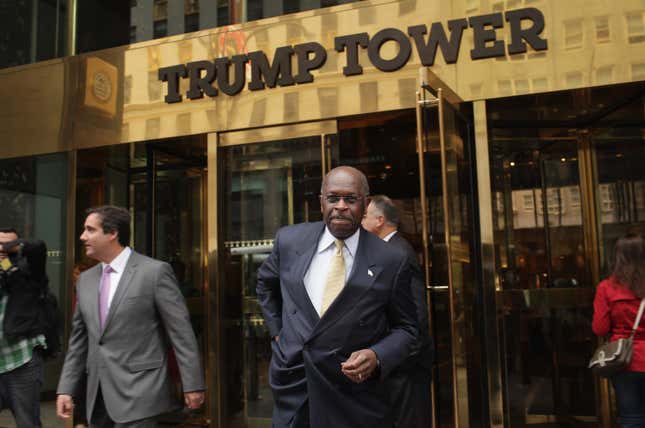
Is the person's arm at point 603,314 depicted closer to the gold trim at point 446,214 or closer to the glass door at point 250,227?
the gold trim at point 446,214

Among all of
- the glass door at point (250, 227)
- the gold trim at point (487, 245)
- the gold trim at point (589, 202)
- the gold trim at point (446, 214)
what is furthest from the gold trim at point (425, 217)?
the gold trim at point (589, 202)

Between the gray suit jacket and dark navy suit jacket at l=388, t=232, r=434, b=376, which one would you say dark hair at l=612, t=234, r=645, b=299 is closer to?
dark navy suit jacket at l=388, t=232, r=434, b=376

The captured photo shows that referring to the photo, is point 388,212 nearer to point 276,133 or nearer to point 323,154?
point 323,154

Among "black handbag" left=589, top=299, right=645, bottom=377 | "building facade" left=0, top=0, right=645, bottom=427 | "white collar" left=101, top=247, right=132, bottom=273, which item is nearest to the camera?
"white collar" left=101, top=247, right=132, bottom=273

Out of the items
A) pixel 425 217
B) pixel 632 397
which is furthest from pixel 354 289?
pixel 632 397

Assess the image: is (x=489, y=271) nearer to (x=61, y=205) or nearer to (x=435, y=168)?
(x=435, y=168)

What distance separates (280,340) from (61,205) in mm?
4591

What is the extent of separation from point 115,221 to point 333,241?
1.37m

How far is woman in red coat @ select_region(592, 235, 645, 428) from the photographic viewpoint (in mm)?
3893

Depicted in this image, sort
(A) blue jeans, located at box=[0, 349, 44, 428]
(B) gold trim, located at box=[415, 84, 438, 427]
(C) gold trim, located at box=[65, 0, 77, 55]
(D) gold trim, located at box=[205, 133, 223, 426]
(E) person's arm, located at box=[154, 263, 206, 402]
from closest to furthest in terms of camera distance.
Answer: (E) person's arm, located at box=[154, 263, 206, 402], (A) blue jeans, located at box=[0, 349, 44, 428], (B) gold trim, located at box=[415, 84, 438, 427], (D) gold trim, located at box=[205, 133, 223, 426], (C) gold trim, located at box=[65, 0, 77, 55]

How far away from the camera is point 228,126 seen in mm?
5785

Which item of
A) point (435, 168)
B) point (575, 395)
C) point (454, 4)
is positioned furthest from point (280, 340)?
point (575, 395)

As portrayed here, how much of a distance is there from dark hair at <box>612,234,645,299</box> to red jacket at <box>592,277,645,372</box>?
41mm

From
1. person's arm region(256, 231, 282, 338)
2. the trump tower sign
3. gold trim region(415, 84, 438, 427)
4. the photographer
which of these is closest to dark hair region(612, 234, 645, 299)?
gold trim region(415, 84, 438, 427)
